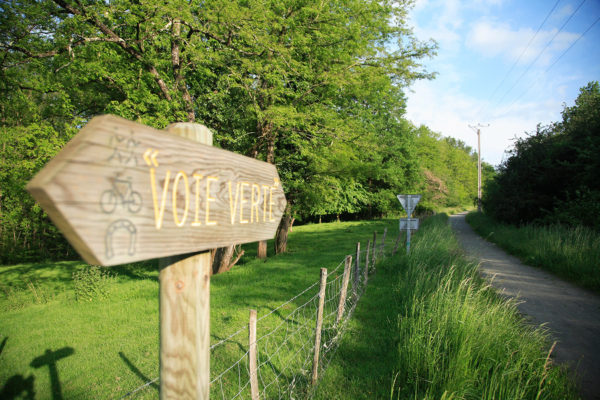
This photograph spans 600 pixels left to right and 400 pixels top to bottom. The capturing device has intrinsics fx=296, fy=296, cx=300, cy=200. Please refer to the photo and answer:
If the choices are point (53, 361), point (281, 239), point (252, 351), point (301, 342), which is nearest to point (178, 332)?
point (252, 351)

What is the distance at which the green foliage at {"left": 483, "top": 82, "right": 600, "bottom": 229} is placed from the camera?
1229 centimetres

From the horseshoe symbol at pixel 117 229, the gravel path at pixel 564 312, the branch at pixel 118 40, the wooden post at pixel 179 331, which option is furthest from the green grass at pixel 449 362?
the branch at pixel 118 40

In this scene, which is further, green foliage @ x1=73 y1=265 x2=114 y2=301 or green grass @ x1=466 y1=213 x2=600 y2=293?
green foliage @ x1=73 y1=265 x2=114 y2=301

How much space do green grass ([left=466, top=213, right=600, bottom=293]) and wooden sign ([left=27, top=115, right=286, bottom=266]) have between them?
10068 millimetres

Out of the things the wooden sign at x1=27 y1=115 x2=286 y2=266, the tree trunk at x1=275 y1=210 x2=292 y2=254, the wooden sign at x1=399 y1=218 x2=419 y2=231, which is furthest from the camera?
the tree trunk at x1=275 y1=210 x2=292 y2=254

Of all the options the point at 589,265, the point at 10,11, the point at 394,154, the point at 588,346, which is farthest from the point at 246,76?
the point at 394,154

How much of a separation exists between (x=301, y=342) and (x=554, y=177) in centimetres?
1751

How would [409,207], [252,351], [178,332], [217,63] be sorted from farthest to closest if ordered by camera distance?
[409,207] → [217,63] → [252,351] → [178,332]

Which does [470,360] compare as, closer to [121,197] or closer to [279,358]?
[279,358]

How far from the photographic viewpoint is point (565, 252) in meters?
9.21

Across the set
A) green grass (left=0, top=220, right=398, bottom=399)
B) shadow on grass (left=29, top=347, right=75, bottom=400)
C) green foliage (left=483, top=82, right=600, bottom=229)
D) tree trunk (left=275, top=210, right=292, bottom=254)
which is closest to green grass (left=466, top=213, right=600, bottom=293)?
green foliage (left=483, top=82, right=600, bottom=229)

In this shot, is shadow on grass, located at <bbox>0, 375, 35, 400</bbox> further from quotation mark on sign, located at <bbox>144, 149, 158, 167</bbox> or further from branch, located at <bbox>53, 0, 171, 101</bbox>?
branch, located at <bbox>53, 0, 171, 101</bbox>

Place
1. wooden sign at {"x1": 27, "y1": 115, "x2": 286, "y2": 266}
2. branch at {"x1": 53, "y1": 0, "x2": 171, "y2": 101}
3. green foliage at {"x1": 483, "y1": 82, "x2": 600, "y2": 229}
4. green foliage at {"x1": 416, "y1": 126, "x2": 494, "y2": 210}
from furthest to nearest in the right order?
green foliage at {"x1": 416, "y1": 126, "x2": 494, "y2": 210} < green foliage at {"x1": 483, "y1": 82, "x2": 600, "y2": 229} < branch at {"x1": 53, "y1": 0, "x2": 171, "y2": 101} < wooden sign at {"x1": 27, "y1": 115, "x2": 286, "y2": 266}

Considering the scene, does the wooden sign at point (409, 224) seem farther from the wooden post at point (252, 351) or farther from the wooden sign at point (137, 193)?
the wooden sign at point (137, 193)
